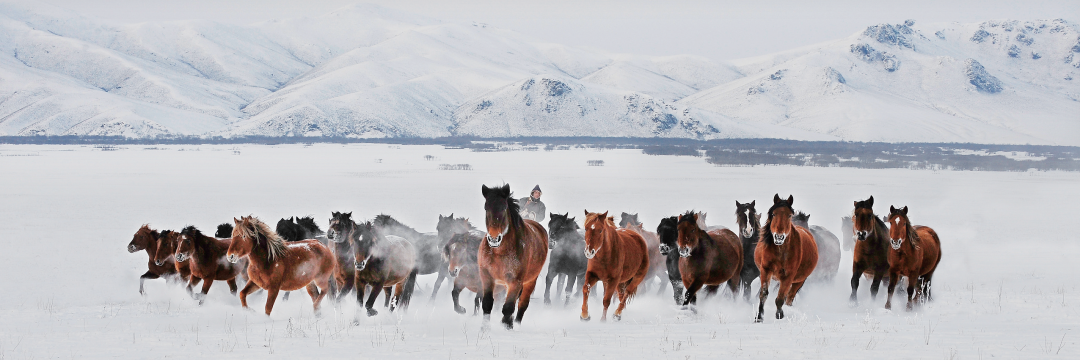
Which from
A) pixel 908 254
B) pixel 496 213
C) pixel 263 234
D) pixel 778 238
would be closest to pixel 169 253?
pixel 263 234

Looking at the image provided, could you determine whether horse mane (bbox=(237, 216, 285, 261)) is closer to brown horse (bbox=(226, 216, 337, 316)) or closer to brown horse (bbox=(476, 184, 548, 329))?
brown horse (bbox=(226, 216, 337, 316))

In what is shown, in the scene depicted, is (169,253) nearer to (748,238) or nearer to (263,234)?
(263,234)

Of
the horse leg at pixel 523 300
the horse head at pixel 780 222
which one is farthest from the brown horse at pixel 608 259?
the horse head at pixel 780 222

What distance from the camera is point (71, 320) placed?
9445mm

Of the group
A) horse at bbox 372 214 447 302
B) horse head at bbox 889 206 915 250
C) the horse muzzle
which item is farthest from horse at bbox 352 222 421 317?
horse head at bbox 889 206 915 250

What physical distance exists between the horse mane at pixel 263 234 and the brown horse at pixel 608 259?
3.72 m

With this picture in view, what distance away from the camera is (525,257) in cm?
862

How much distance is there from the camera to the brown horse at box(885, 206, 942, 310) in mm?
10555

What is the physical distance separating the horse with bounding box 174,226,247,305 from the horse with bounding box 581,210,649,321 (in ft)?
15.7

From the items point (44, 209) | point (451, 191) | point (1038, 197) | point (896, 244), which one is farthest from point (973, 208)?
point (44, 209)

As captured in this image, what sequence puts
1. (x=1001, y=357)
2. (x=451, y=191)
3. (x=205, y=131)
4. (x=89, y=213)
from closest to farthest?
(x=1001, y=357), (x=89, y=213), (x=451, y=191), (x=205, y=131)

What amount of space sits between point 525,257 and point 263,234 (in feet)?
10.9

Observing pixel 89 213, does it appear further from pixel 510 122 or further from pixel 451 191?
pixel 510 122

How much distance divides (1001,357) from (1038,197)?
36.2 m
